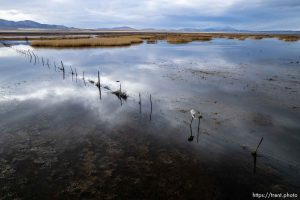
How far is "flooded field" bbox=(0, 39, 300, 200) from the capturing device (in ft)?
27.7

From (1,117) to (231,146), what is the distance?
39.5ft

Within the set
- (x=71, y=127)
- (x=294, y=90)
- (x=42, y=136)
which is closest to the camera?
(x=42, y=136)

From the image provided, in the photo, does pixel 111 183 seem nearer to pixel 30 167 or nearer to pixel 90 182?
pixel 90 182

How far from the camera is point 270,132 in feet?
40.0

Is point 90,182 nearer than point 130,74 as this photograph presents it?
Yes

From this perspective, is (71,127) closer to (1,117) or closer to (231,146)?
(1,117)

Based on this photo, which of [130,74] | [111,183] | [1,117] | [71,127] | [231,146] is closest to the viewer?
[111,183]

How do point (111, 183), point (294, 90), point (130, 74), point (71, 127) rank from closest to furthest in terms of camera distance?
point (111, 183) → point (71, 127) → point (294, 90) → point (130, 74)

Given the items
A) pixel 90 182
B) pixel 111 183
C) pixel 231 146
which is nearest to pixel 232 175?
pixel 231 146

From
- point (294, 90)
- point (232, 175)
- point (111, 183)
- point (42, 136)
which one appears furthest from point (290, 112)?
point (42, 136)

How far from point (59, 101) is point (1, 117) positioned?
3984 millimetres

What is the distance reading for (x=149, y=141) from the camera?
38.1 ft

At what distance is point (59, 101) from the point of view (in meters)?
17.6

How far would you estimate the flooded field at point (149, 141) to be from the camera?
8453 mm
